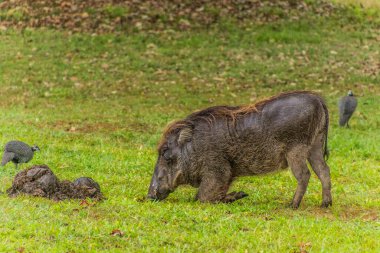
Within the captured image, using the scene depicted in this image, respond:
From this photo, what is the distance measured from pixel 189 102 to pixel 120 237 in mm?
10505

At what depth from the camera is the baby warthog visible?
807cm

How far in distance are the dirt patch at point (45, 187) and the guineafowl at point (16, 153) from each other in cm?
132

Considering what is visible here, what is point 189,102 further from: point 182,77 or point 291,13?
point 291,13

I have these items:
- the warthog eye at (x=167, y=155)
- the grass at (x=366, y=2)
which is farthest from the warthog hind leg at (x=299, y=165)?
the grass at (x=366, y=2)

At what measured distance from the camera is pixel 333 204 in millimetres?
8406

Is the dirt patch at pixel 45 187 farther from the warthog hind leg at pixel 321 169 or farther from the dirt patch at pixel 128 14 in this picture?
the dirt patch at pixel 128 14

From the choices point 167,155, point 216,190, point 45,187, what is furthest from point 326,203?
point 45,187

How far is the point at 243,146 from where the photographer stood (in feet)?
27.3

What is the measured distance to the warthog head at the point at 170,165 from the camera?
8422 millimetres

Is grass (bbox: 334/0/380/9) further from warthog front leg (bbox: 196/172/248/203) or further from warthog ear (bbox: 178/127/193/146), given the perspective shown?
warthog front leg (bbox: 196/172/248/203)

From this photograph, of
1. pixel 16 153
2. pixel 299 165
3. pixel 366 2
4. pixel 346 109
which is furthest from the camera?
pixel 366 2

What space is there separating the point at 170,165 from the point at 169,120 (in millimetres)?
6273

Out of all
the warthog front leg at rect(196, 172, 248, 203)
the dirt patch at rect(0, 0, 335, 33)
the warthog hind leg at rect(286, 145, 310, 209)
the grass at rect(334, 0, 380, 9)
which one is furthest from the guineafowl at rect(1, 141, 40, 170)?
the grass at rect(334, 0, 380, 9)

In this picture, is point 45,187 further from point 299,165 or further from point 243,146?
point 299,165
